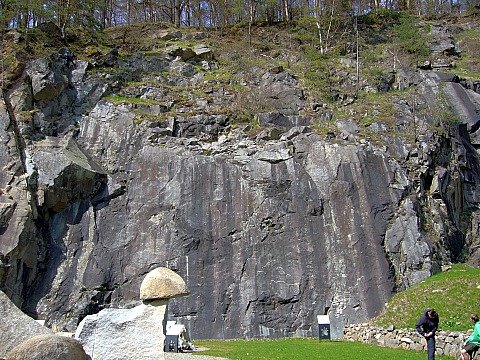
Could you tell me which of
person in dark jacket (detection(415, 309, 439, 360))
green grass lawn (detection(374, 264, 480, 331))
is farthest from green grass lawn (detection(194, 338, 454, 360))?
green grass lawn (detection(374, 264, 480, 331))

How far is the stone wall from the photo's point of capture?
15883 millimetres

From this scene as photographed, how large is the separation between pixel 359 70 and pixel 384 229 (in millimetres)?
17517

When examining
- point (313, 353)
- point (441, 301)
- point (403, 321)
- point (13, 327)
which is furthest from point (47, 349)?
point (441, 301)

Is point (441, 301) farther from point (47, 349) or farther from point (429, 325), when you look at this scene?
point (47, 349)

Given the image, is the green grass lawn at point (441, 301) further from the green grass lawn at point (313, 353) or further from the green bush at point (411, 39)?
the green bush at point (411, 39)

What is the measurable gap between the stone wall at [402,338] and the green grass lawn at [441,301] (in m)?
1.13

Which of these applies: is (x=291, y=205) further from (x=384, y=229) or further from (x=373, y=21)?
(x=373, y=21)

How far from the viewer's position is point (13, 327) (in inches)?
408

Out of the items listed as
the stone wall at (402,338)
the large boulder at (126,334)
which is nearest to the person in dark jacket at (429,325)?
the stone wall at (402,338)

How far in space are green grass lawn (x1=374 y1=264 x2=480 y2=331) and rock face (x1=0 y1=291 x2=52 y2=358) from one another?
1561cm

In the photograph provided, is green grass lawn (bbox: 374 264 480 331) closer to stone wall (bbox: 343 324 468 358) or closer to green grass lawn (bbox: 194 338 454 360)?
stone wall (bbox: 343 324 468 358)

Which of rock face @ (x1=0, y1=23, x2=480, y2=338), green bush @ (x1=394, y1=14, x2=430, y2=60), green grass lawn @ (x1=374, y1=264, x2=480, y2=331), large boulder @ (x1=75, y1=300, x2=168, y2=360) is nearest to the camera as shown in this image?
large boulder @ (x1=75, y1=300, x2=168, y2=360)

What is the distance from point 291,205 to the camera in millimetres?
29062

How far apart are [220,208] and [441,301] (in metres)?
12.0
